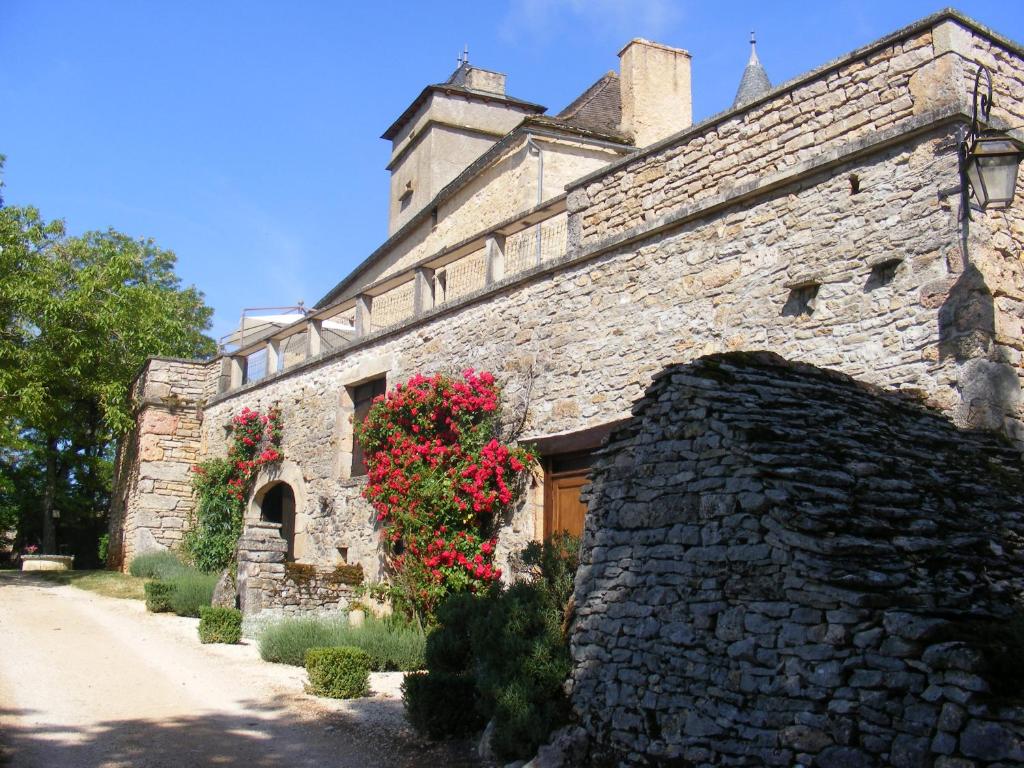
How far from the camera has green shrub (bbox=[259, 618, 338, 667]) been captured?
9.23m

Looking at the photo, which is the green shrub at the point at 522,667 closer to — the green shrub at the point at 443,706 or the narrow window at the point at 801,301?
the green shrub at the point at 443,706

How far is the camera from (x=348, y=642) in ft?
29.6

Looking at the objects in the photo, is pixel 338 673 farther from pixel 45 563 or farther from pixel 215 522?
pixel 45 563

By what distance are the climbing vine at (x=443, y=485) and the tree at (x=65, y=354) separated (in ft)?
24.4

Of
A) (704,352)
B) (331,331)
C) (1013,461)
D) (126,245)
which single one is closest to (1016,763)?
(1013,461)

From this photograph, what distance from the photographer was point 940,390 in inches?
251

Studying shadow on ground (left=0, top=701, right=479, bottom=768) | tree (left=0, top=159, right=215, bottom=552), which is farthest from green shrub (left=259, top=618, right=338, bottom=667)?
tree (left=0, top=159, right=215, bottom=552)

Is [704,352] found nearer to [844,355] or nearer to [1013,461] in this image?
[844,355]

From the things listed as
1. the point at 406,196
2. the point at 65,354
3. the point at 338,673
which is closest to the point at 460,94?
the point at 406,196

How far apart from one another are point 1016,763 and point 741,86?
15.2m

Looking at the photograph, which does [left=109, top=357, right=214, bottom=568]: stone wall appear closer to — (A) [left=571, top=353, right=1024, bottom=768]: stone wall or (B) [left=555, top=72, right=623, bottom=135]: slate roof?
(B) [left=555, top=72, right=623, bottom=135]: slate roof

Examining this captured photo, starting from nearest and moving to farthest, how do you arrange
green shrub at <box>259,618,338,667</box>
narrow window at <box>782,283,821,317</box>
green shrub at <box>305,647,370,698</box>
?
narrow window at <box>782,283,821,317</box> → green shrub at <box>305,647,370,698</box> → green shrub at <box>259,618,338,667</box>

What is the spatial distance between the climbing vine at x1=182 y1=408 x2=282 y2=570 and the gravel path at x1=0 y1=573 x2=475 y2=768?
4.50 metres

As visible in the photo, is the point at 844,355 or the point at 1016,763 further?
the point at 844,355
